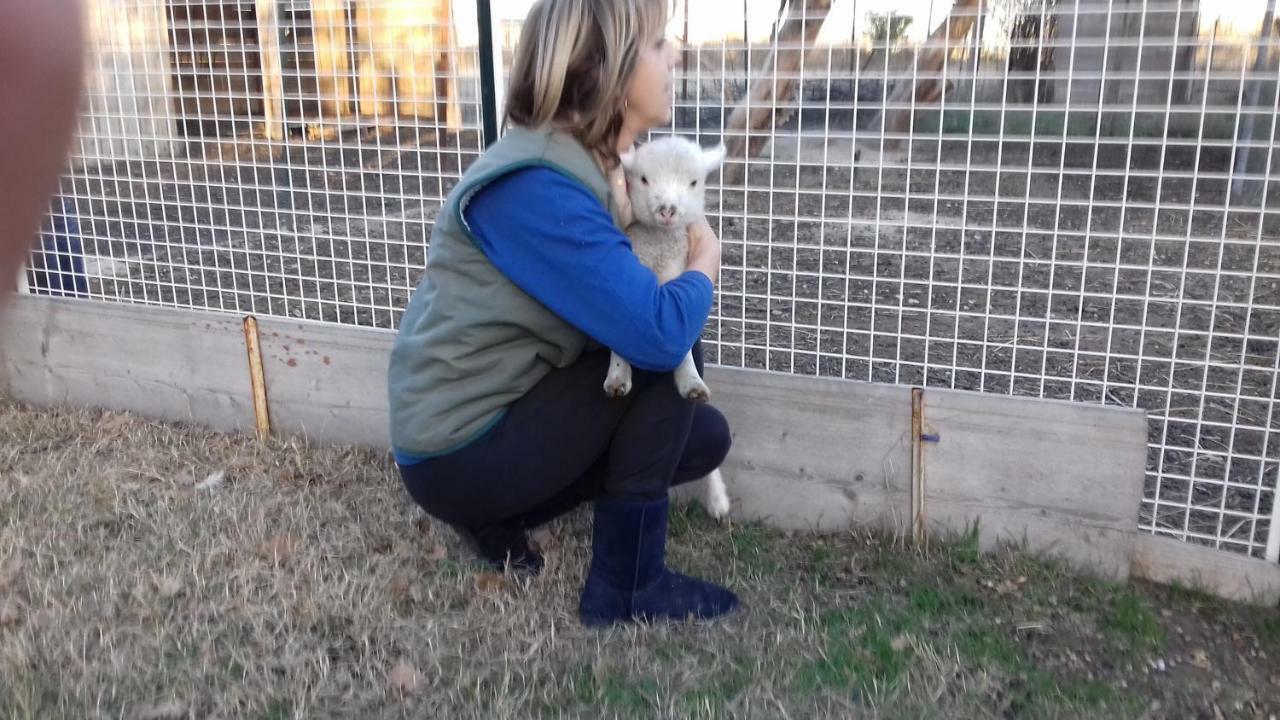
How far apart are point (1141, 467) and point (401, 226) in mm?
2787

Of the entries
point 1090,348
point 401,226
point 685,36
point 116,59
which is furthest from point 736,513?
point 116,59

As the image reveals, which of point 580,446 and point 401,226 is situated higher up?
point 401,226

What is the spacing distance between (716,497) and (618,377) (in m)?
0.84

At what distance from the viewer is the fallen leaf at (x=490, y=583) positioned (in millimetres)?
2922

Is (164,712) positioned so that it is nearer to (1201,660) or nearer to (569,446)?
(569,446)

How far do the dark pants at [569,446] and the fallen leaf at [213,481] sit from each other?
1.25 m

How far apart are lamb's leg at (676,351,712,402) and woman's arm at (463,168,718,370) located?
0.13 meters

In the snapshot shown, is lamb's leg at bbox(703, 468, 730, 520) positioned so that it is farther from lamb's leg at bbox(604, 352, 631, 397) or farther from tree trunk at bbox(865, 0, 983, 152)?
tree trunk at bbox(865, 0, 983, 152)

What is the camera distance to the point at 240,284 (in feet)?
17.9

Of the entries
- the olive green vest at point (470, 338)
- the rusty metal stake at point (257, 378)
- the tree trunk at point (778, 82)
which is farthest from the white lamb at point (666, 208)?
the rusty metal stake at point (257, 378)

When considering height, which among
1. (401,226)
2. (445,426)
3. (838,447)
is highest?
(401,226)

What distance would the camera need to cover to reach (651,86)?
2611mm

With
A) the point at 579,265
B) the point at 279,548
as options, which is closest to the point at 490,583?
the point at 279,548

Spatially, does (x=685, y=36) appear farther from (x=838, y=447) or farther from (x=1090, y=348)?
(x=1090, y=348)
